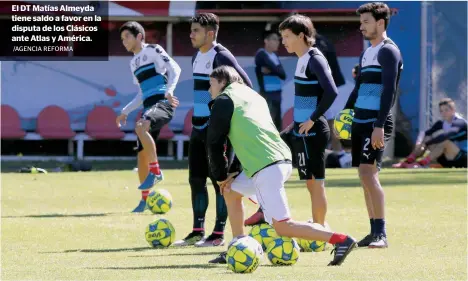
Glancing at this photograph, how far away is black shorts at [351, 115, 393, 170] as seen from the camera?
1049cm

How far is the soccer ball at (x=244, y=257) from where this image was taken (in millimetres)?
8688

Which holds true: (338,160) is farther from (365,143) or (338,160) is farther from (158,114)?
(365,143)

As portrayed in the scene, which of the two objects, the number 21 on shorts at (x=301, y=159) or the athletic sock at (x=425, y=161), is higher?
the number 21 on shorts at (x=301, y=159)

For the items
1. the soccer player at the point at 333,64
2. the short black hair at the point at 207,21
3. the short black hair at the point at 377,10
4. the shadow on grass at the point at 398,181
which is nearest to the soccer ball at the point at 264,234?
the short black hair at the point at 207,21

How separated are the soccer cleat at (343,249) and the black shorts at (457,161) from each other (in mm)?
13503

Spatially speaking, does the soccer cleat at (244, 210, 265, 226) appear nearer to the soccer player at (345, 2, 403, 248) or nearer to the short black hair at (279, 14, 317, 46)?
the soccer player at (345, 2, 403, 248)

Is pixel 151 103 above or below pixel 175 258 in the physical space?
above

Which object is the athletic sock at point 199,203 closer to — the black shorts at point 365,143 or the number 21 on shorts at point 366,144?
the black shorts at point 365,143

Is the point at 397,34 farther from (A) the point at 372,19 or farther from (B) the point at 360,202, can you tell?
(A) the point at 372,19

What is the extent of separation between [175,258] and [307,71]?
2251 millimetres

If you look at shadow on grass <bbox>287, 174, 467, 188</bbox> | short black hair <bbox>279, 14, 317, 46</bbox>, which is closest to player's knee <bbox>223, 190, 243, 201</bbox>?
short black hair <bbox>279, 14, 317, 46</bbox>

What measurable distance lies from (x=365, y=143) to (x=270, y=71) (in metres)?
12.2

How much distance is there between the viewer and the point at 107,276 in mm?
8586

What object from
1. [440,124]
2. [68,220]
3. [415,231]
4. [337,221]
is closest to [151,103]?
[68,220]
